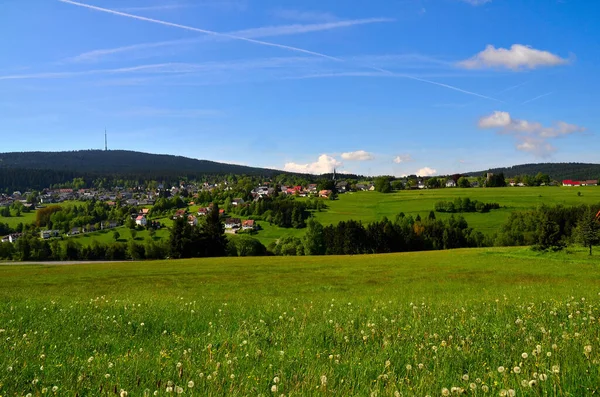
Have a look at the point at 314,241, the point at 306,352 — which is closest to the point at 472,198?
the point at 314,241

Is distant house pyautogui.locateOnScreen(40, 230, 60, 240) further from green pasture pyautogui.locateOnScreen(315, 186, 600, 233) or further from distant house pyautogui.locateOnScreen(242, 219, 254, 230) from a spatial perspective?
green pasture pyautogui.locateOnScreen(315, 186, 600, 233)

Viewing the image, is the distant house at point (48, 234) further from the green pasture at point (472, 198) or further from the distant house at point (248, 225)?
the green pasture at point (472, 198)

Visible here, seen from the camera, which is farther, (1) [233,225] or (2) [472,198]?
(1) [233,225]

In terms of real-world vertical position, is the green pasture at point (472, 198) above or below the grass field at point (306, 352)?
below

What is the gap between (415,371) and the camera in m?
5.30

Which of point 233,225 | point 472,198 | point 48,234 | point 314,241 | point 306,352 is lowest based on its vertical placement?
point 48,234

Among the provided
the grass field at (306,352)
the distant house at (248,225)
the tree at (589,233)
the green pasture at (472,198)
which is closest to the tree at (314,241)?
the green pasture at (472,198)

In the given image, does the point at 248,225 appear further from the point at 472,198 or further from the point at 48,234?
the point at 472,198

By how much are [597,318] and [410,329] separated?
3817 mm

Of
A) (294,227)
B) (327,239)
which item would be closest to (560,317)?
(327,239)

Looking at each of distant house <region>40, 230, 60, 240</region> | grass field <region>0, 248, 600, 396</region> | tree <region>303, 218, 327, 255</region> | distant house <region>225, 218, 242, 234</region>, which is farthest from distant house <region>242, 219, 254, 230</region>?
grass field <region>0, 248, 600, 396</region>

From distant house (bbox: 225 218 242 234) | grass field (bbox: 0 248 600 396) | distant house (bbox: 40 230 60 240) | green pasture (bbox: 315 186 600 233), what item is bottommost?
distant house (bbox: 40 230 60 240)

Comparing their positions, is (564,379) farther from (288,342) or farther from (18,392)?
(18,392)

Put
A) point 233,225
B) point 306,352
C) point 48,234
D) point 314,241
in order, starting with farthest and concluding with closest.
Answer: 1. point 233,225
2. point 48,234
3. point 314,241
4. point 306,352
